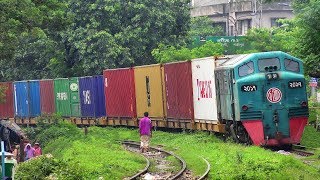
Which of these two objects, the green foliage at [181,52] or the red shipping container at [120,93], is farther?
the green foliage at [181,52]

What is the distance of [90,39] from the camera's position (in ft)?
135

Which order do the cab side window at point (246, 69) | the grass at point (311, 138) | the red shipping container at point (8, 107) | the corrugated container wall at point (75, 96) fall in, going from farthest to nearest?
1. the red shipping container at point (8, 107)
2. the corrugated container wall at point (75, 96)
3. the grass at point (311, 138)
4. the cab side window at point (246, 69)

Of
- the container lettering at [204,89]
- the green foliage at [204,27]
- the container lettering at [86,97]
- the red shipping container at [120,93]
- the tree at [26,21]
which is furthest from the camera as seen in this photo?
the green foliage at [204,27]

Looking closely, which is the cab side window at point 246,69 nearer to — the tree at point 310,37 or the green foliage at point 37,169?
the tree at point 310,37

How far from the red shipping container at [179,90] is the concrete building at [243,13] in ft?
122

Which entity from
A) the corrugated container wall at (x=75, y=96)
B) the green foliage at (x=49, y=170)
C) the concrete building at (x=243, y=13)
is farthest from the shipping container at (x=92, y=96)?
the concrete building at (x=243, y=13)

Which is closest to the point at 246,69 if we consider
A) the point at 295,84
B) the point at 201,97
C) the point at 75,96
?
the point at 295,84

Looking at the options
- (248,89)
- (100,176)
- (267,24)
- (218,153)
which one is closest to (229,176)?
(100,176)

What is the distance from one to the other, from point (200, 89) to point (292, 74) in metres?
4.73

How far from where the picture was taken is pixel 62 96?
3697cm

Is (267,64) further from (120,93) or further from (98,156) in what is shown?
(120,93)

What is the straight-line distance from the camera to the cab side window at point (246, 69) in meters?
20.2

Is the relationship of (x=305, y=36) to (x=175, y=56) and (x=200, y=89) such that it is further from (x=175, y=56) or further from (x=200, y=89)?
(x=175, y=56)

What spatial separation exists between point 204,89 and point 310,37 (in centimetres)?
573
